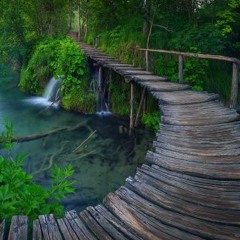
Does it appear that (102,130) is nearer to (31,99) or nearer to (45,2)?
(31,99)

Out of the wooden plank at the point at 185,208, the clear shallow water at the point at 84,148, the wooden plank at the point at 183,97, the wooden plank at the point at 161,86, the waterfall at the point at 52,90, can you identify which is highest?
the wooden plank at the point at 161,86

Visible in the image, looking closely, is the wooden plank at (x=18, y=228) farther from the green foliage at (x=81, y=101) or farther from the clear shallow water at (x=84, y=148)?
the green foliage at (x=81, y=101)

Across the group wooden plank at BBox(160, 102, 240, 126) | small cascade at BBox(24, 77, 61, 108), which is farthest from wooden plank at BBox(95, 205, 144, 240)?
small cascade at BBox(24, 77, 61, 108)

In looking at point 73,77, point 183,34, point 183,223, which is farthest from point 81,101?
point 183,223

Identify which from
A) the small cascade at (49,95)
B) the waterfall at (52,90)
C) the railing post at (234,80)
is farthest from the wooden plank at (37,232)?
the waterfall at (52,90)

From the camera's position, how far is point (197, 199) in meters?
3.84

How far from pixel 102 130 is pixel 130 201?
910 centimetres

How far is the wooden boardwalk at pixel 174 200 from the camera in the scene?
3.24 meters

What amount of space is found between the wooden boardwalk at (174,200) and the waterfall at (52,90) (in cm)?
1254

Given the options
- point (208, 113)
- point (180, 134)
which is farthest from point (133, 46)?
point (180, 134)

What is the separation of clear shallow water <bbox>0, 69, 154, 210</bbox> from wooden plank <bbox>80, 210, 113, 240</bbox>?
4.06 metres

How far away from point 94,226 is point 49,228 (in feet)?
1.61

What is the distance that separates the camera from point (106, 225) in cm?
337

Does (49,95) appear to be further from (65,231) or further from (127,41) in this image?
(65,231)
